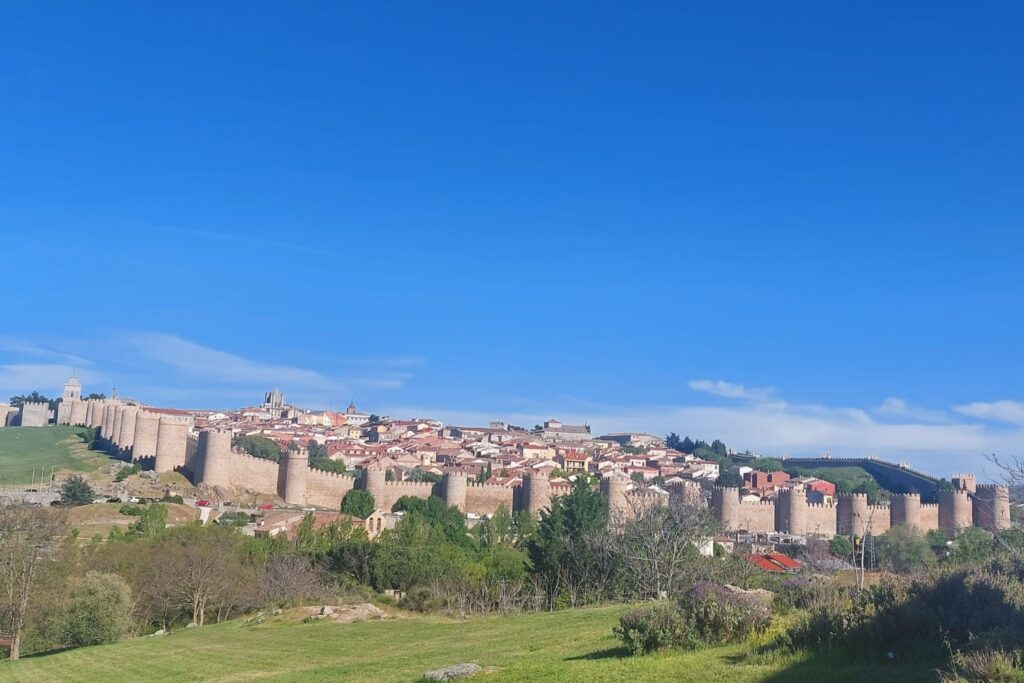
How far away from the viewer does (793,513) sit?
67.4 m

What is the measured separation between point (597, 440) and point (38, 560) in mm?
121885

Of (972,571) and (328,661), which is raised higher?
(972,571)

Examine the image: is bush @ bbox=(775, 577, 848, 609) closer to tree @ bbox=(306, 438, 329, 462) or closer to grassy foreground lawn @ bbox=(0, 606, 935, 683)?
grassy foreground lawn @ bbox=(0, 606, 935, 683)

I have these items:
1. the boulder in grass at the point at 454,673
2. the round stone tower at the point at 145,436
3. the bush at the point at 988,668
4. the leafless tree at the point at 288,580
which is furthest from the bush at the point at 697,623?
the round stone tower at the point at 145,436

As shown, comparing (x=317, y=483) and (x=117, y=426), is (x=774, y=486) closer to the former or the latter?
(x=317, y=483)

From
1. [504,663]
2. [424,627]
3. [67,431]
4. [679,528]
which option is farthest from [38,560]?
[67,431]

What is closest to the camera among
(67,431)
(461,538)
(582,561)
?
(582,561)

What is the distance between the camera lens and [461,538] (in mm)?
43750

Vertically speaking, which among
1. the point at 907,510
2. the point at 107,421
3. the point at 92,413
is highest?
the point at 92,413

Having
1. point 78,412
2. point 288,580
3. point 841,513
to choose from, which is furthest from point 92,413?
point 288,580

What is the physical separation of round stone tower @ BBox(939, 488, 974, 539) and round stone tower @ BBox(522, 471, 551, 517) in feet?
96.3

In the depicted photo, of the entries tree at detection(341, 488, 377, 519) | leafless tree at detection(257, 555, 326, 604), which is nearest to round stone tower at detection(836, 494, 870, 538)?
tree at detection(341, 488, 377, 519)

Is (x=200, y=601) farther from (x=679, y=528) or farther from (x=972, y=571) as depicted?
(x=972, y=571)

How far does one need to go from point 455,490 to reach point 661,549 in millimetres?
39348
